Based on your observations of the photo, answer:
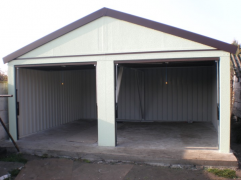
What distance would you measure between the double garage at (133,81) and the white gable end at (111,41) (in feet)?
0.07

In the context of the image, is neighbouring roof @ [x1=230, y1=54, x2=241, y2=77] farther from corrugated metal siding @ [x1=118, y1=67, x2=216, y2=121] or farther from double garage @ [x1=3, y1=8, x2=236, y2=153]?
double garage @ [x1=3, y1=8, x2=236, y2=153]

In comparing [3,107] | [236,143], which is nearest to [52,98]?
[3,107]

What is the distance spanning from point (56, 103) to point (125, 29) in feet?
15.1

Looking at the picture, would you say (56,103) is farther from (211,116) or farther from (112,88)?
(211,116)

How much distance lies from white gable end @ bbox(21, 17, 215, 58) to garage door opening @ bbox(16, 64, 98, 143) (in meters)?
0.47

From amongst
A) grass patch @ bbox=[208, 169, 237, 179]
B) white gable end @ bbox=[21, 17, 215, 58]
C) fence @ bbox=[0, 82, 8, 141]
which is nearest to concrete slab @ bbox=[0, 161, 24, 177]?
fence @ bbox=[0, 82, 8, 141]

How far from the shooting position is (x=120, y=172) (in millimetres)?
4848

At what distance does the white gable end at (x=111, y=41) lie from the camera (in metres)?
5.66

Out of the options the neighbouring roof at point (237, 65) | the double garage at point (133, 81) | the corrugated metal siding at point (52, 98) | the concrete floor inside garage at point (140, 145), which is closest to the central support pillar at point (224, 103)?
the double garage at point (133, 81)

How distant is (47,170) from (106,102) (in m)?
2.09

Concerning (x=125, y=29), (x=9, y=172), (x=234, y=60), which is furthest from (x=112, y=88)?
(x=234, y=60)

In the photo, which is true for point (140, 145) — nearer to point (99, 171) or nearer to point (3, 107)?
point (99, 171)

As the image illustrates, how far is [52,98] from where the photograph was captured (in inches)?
352

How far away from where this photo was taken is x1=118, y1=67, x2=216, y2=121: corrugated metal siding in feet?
32.8
